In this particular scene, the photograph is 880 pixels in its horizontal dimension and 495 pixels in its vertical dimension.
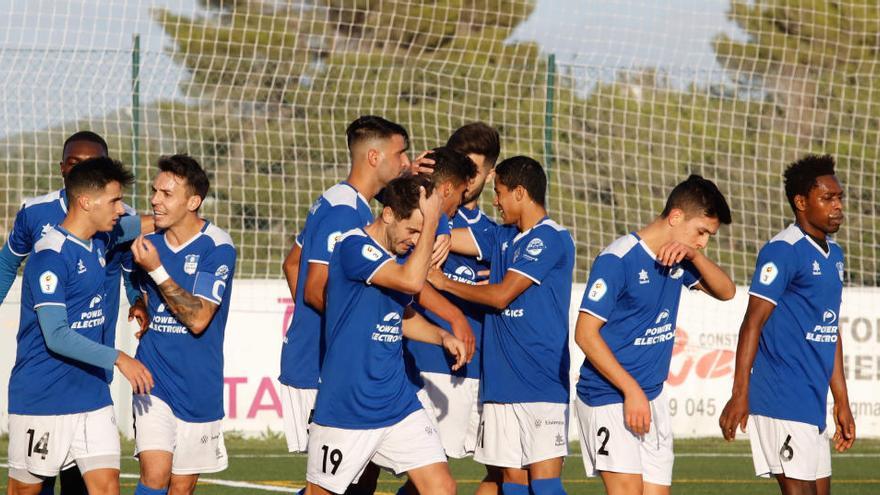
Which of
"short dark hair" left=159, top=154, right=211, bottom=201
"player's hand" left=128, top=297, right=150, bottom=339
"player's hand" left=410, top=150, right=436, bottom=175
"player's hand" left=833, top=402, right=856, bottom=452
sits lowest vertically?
"player's hand" left=833, top=402, right=856, bottom=452

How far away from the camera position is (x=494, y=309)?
25.6 ft

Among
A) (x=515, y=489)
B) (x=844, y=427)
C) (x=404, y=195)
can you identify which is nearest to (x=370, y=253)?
(x=404, y=195)

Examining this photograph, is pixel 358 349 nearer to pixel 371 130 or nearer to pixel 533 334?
pixel 371 130

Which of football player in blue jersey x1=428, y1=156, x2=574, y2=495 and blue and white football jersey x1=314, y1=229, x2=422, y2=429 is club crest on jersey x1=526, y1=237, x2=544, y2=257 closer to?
football player in blue jersey x1=428, y1=156, x2=574, y2=495

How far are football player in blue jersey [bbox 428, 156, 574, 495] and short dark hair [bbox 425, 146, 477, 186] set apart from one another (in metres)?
0.19

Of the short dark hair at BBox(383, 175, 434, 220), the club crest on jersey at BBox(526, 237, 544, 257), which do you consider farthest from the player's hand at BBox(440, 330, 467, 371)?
the club crest on jersey at BBox(526, 237, 544, 257)

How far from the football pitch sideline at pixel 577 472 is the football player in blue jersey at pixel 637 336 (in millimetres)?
3648

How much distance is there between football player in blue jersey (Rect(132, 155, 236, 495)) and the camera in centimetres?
729

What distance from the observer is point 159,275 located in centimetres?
698

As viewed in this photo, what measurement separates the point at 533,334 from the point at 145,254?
7.06ft

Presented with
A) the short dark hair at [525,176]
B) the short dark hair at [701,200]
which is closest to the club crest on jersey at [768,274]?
the short dark hair at [701,200]

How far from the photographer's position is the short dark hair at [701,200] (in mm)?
6898

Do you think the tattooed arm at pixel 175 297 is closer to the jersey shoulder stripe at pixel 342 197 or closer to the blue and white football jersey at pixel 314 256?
the blue and white football jersey at pixel 314 256

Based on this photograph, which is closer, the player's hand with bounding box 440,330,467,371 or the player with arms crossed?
the player with arms crossed
